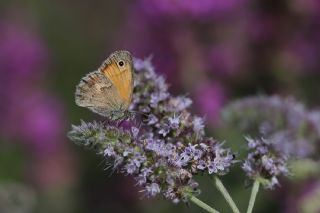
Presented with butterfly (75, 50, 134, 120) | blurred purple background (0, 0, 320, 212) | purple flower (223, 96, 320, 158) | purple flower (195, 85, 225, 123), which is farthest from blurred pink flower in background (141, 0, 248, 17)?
butterfly (75, 50, 134, 120)

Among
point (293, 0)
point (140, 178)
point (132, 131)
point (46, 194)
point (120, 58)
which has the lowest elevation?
point (140, 178)

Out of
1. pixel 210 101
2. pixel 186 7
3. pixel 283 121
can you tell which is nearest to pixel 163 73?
pixel 210 101

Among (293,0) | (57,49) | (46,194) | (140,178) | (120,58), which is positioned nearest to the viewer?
(140,178)

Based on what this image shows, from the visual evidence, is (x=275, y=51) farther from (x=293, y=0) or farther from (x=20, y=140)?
(x=20, y=140)

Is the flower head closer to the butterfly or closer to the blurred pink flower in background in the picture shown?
the butterfly

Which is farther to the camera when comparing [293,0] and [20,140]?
[20,140]

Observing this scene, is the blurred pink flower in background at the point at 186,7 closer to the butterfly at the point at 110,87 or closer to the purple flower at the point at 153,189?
the butterfly at the point at 110,87

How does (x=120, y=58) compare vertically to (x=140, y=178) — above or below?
above

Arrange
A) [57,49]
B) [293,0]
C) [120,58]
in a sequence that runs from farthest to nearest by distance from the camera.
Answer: [57,49] < [293,0] < [120,58]

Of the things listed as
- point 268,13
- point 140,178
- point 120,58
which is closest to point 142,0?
point 268,13
